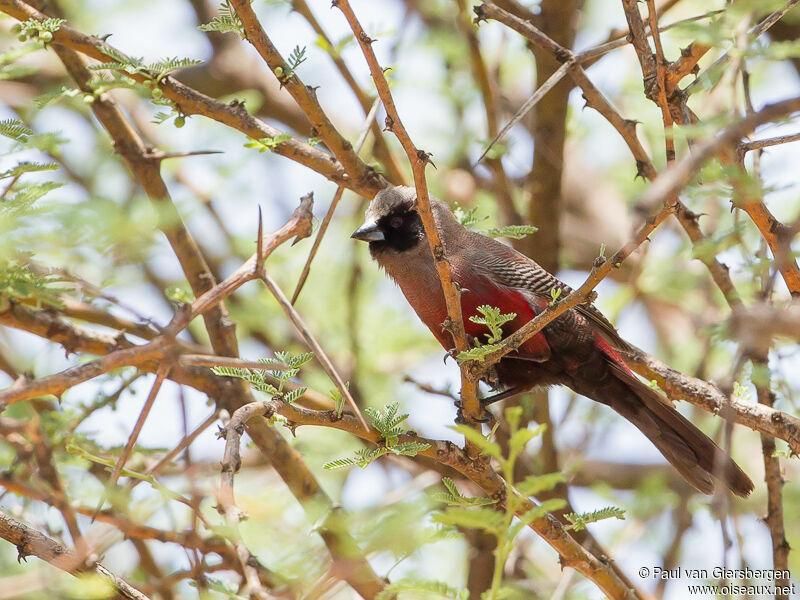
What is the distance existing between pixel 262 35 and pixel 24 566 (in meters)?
3.60

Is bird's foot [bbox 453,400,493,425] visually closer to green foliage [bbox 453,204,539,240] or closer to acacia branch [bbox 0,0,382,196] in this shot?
green foliage [bbox 453,204,539,240]

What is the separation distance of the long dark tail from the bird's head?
1342 mm

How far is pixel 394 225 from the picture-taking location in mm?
5301

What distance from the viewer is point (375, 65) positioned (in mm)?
3002

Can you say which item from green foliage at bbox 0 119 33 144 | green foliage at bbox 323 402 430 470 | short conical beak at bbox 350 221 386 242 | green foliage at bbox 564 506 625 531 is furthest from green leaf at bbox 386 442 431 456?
short conical beak at bbox 350 221 386 242

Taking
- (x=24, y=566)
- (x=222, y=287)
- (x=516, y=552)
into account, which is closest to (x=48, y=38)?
(x=222, y=287)

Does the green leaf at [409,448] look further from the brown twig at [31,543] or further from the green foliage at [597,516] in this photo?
the brown twig at [31,543]

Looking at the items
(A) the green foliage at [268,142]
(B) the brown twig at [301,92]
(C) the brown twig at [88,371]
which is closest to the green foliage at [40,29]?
(B) the brown twig at [301,92]

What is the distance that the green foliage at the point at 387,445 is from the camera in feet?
10.8

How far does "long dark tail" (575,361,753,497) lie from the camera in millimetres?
5105

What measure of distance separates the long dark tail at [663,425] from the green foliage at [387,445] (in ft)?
6.90

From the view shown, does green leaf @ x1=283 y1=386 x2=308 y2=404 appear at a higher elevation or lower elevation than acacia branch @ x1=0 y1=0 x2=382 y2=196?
lower

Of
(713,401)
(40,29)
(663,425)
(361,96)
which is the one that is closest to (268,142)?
(40,29)

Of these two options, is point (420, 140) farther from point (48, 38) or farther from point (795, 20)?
point (48, 38)
